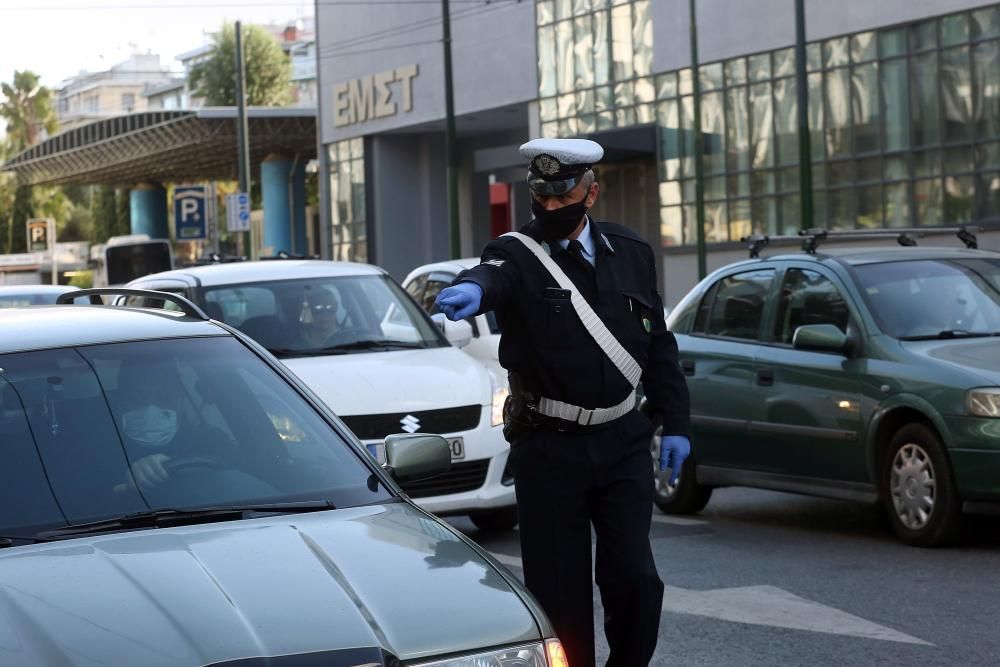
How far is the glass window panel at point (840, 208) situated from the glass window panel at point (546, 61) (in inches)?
395

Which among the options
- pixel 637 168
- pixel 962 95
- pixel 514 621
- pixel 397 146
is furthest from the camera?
pixel 397 146

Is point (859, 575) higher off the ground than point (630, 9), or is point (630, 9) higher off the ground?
point (630, 9)

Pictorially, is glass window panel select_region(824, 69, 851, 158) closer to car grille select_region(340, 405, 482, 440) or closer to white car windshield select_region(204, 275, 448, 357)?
white car windshield select_region(204, 275, 448, 357)

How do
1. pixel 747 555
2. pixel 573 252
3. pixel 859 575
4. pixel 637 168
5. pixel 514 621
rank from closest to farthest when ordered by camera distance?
pixel 514 621 → pixel 573 252 → pixel 859 575 → pixel 747 555 → pixel 637 168

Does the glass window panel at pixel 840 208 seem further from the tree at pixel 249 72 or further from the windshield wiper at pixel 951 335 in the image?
the tree at pixel 249 72

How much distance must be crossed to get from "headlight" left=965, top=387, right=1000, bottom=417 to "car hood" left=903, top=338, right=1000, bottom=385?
0.06m

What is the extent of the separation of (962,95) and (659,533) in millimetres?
21827

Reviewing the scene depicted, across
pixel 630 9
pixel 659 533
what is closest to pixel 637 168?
pixel 630 9

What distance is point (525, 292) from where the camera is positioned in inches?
199

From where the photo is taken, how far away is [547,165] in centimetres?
504

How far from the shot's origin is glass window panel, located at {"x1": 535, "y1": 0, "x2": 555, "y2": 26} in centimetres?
4100

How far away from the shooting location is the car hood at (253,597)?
3.34m

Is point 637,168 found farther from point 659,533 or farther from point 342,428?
point 342,428

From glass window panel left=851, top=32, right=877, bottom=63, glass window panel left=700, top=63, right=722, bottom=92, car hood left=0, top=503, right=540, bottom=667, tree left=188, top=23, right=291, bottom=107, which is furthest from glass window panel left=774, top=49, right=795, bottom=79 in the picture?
tree left=188, top=23, right=291, bottom=107
